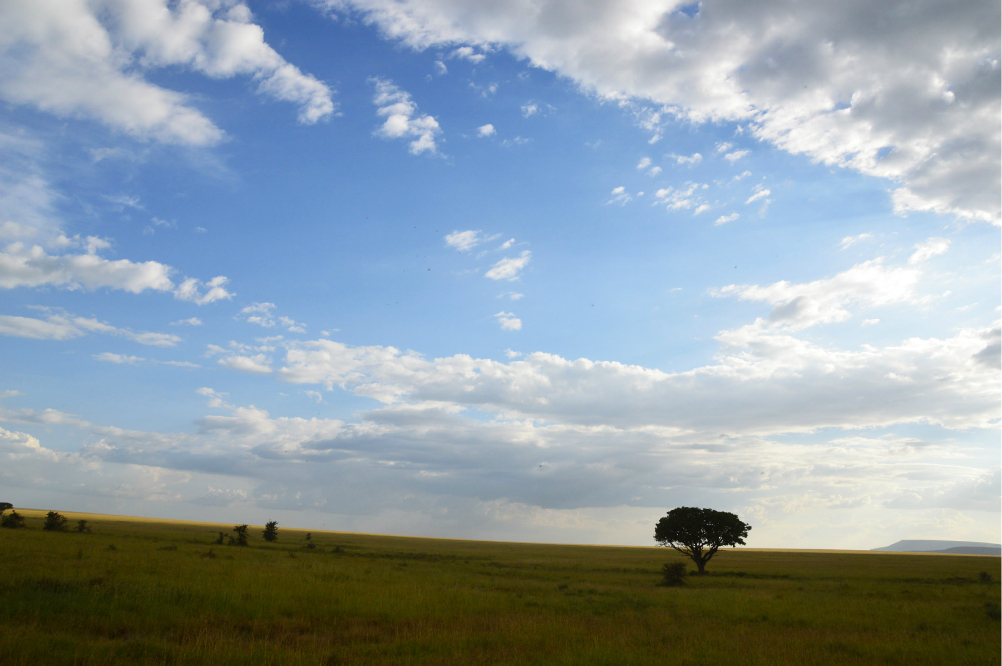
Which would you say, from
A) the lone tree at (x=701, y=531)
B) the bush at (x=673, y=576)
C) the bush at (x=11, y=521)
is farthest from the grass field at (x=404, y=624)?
the bush at (x=11, y=521)

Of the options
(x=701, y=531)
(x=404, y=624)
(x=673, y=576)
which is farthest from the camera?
(x=701, y=531)

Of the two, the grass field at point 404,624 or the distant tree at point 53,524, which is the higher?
the grass field at point 404,624

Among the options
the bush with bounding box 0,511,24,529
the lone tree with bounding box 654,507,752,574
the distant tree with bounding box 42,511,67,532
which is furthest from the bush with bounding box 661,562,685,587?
the bush with bounding box 0,511,24,529

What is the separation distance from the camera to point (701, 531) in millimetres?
55562

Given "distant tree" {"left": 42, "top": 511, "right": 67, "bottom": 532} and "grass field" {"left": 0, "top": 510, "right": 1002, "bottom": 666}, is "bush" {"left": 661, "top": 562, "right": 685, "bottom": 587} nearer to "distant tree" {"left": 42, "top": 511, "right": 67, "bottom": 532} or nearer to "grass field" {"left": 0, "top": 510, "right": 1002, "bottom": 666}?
"grass field" {"left": 0, "top": 510, "right": 1002, "bottom": 666}

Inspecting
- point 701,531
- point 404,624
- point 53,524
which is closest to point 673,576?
point 701,531

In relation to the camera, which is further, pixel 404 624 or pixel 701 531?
pixel 701 531

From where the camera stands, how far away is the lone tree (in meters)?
54.7

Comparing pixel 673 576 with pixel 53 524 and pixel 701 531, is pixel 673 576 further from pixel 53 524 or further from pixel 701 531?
pixel 53 524

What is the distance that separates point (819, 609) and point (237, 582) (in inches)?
1063

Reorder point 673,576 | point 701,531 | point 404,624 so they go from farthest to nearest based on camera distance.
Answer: point 701,531 < point 673,576 < point 404,624

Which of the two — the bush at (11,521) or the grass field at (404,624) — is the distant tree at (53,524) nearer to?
the bush at (11,521)

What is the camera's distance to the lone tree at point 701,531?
180 feet

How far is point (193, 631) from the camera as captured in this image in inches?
542
